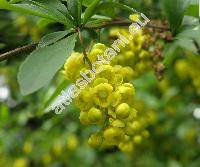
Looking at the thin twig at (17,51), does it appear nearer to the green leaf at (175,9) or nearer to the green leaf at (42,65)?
the green leaf at (42,65)

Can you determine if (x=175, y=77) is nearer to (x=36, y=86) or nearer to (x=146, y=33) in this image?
(x=146, y=33)

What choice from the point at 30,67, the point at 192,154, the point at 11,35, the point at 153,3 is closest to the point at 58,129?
the point at 192,154

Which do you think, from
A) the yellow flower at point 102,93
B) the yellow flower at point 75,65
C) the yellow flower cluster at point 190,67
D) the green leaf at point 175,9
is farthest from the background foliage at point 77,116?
the yellow flower at point 102,93

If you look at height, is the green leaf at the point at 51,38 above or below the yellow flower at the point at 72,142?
above

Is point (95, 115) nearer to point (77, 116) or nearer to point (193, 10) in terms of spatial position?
point (193, 10)

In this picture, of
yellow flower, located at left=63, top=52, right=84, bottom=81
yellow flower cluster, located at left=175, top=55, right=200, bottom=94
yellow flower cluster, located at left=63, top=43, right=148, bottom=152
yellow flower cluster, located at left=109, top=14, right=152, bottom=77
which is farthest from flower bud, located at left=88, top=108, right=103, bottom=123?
yellow flower cluster, located at left=175, top=55, right=200, bottom=94
